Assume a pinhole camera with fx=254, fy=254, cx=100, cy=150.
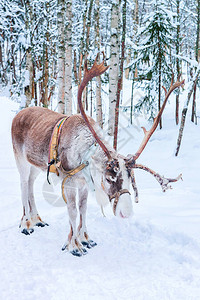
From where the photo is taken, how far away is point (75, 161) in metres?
3.04

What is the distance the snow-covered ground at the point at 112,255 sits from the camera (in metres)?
2.35

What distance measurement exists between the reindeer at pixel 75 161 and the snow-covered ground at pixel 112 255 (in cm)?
23

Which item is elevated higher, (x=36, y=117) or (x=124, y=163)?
(x=36, y=117)

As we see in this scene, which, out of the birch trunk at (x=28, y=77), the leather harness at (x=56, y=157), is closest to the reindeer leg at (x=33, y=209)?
the leather harness at (x=56, y=157)

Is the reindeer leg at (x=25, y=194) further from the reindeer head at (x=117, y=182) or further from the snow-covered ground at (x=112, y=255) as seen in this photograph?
the reindeer head at (x=117, y=182)

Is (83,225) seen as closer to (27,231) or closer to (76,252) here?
(76,252)

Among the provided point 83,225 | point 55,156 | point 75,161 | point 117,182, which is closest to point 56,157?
point 55,156

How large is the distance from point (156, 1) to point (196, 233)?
10231 mm

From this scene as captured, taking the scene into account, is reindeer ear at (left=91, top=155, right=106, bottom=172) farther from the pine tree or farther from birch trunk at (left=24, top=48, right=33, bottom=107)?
birch trunk at (left=24, top=48, right=33, bottom=107)

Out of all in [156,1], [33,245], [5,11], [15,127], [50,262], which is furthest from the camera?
[5,11]

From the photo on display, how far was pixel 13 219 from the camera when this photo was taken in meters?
4.10

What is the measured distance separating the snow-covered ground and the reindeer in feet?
0.75

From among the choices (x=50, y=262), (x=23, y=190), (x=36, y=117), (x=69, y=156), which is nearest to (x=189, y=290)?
(x=50, y=262)

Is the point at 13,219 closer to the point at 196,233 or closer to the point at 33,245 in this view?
the point at 33,245
